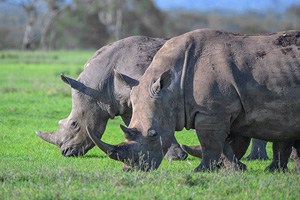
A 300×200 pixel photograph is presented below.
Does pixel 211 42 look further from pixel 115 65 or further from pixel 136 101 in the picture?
pixel 115 65

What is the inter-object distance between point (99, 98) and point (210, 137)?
3135 mm

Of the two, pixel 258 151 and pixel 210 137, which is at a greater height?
pixel 210 137

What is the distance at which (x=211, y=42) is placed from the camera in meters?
11.4

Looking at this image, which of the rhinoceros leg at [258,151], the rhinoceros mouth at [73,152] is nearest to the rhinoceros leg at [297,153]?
the rhinoceros leg at [258,151]

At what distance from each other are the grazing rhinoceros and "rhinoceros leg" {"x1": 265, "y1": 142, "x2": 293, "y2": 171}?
56 cm

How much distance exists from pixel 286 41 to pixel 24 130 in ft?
20.5

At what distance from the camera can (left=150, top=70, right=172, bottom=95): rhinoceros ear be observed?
10.8 meters

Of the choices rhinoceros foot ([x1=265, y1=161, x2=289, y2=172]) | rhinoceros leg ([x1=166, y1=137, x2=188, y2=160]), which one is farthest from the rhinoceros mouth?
rhinoceros foot ([x1=265, y1=161, x2=289, y2=172])

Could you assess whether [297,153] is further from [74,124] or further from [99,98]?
[74,124]

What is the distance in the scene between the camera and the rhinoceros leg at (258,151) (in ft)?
45.1

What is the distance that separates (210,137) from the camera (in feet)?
36.3

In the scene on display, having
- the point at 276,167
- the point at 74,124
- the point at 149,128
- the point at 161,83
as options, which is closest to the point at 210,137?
the point at 149,128

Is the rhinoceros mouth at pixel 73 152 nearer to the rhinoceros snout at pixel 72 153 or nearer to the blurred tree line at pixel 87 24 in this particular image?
the rhinoceros snout at pixel 72 153

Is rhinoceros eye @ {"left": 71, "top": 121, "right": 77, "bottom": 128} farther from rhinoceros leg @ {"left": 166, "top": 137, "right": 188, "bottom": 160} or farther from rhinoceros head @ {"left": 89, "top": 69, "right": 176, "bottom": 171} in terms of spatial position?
rhinoceros head @ {"left": 89, "top": 69, "right": 176, "bottom": 171}
